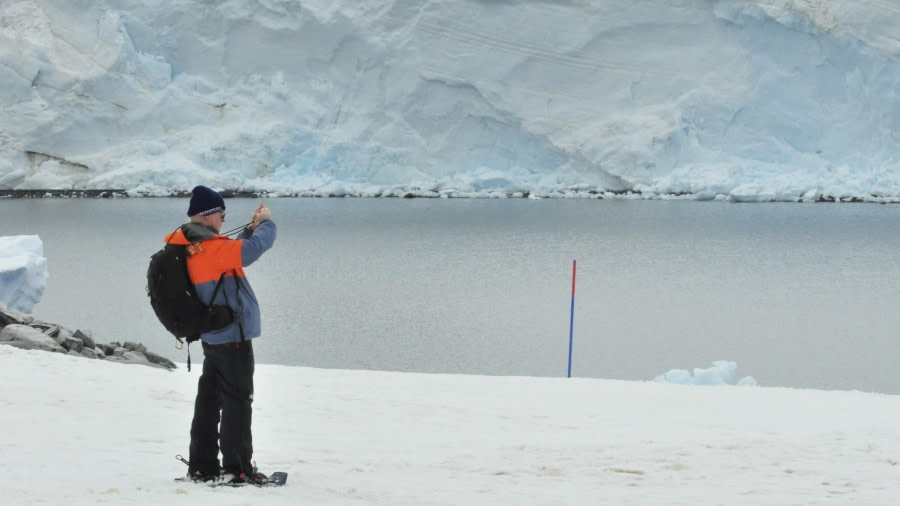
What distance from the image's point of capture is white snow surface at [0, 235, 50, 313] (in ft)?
30.1

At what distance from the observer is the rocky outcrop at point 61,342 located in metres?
6.38

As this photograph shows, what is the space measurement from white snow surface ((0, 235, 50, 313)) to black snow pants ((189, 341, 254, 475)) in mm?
→ 6576

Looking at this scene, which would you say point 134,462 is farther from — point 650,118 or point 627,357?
point 650,118

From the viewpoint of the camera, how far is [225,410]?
3205 millimetres

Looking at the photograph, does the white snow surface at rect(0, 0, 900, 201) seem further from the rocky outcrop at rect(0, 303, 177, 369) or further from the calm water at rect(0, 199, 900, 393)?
the rocky outcrop at rect(0, 303, 177, 369)

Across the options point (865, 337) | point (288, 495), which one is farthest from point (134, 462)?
point (865, 337)

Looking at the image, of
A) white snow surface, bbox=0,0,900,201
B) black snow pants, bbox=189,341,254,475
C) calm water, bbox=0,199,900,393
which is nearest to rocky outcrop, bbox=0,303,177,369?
calm water, bbox=0,199,900,393

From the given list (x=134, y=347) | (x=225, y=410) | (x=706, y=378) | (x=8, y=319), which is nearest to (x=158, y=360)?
(x=134, y=347)

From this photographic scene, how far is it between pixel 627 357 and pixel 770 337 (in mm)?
1953

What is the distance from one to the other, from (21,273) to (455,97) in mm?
20913

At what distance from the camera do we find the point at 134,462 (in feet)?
11.8

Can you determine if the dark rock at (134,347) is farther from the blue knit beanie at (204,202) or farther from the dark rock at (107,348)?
the blue knit beanie at (204,202)

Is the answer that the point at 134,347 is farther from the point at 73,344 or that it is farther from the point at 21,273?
the point at 21,273

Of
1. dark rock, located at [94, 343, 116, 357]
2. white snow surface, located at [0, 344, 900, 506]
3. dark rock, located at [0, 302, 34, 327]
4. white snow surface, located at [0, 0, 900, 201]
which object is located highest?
white snow surface, located at [0, 0, 900, 201]
